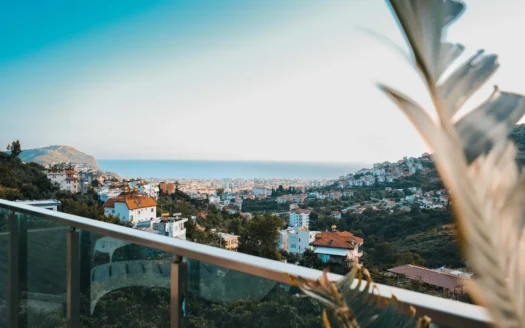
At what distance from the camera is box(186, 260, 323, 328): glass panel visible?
126cm

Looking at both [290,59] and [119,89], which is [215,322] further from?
[119,89]

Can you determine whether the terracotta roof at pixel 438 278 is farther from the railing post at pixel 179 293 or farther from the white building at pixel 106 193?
the white building at pixel 106 193

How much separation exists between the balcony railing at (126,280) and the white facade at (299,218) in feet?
28.2

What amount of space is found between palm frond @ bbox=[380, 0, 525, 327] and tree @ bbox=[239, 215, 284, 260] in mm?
8057

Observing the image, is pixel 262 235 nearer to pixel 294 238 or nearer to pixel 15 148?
pixel 294 238

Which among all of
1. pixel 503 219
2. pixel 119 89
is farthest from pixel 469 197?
pixel 119 89

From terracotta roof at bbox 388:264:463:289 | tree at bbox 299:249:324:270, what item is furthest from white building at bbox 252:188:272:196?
terracotta roof at bbox 388:264:463:289

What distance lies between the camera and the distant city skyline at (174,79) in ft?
39.9

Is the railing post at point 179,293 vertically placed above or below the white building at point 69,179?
above

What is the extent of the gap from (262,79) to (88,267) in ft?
48.9

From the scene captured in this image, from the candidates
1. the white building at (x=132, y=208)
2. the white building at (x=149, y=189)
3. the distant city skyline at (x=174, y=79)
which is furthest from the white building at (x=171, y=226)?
the white building at (x=149, y=189)

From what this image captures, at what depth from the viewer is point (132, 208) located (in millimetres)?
11680

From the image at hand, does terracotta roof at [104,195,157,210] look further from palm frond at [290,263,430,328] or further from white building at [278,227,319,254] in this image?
palm frond at [290,263,430,328]

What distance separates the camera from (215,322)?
1.47 m
